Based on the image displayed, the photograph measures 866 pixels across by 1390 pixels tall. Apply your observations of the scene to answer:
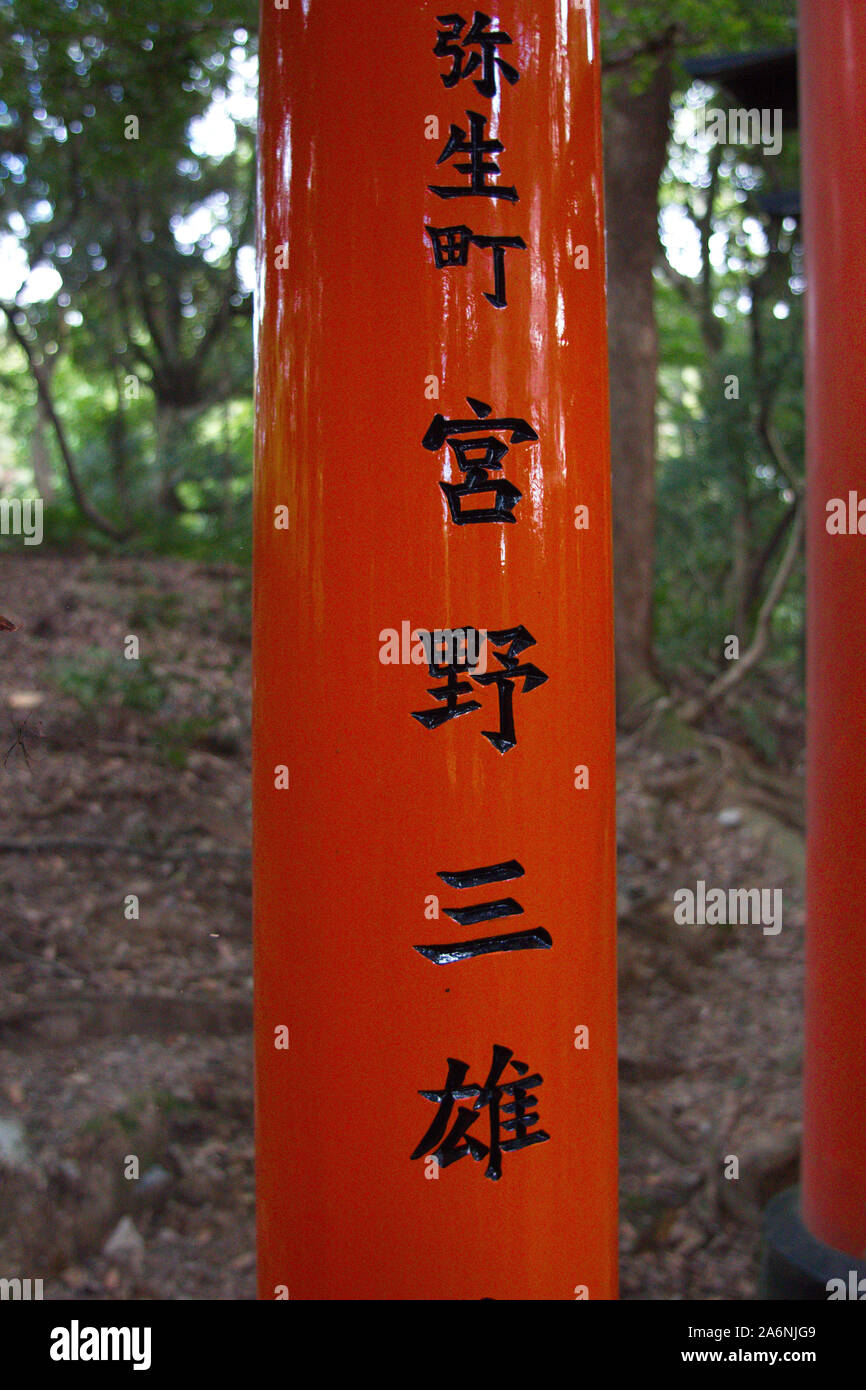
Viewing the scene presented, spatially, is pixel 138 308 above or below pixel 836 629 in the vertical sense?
above

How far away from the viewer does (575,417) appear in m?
2.31

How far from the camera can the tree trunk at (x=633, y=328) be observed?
740 centimetres

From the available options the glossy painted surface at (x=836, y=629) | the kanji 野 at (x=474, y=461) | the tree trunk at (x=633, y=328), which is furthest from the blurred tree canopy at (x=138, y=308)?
the kanji 野 at (x=474, y=461)

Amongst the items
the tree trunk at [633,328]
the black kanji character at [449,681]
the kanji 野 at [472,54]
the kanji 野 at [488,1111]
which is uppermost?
the tree trunk at [633,328]

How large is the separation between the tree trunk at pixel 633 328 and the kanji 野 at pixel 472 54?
5264mm

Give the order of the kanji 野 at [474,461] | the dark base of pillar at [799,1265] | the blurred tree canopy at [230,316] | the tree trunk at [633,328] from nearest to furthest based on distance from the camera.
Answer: the kanji 野 at [474,461] → the dark base of pillar at [799,1265] → the blurred tree canopy at [230,316] → the tree trunk at [633,328]

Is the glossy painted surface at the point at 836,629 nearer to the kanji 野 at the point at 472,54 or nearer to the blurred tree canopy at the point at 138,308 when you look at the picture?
the kanji 野 at the point at 472,54

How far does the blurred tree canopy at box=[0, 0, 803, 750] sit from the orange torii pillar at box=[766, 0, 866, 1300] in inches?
86.2

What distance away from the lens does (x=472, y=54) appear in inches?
87.7

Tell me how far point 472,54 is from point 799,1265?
3466 millimetres

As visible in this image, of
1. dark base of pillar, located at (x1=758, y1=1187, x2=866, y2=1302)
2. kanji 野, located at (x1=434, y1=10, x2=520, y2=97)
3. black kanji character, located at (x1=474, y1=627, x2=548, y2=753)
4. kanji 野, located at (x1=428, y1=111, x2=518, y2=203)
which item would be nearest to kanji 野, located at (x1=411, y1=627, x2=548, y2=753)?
black kanji character, located at (x1=474, y1=627, x2=548, y2=753)

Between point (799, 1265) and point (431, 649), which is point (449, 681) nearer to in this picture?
point (431, 649)

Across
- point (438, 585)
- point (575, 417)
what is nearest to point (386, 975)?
point (438, 585)

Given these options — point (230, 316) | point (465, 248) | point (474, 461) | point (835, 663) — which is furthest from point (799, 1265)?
point (230, 316)
